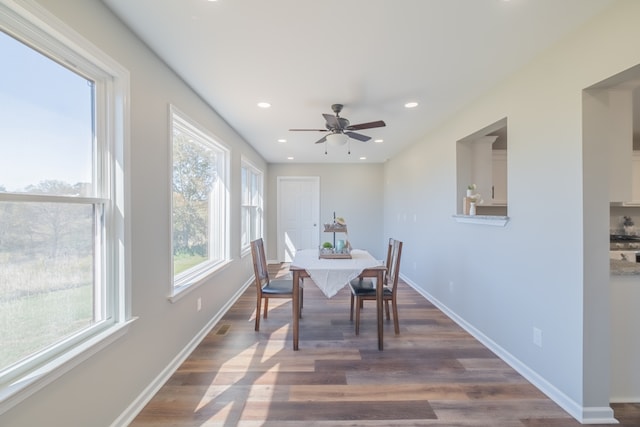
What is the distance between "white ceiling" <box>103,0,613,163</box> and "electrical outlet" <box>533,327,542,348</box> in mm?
2009

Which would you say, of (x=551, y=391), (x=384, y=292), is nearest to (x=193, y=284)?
(x=384, y=292)

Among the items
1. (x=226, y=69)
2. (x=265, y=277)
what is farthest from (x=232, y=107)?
(x=265, y=277)

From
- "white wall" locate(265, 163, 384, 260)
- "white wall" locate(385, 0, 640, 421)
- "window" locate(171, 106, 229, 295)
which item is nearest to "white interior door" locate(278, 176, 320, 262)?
"white wall" locate(265, 163, 384, 260)

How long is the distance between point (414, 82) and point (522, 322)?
216 centimetres

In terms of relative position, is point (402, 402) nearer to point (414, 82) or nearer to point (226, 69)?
point (414, 82)

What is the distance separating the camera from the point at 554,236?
1899mm

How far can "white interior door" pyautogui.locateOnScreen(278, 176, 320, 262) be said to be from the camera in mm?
6664

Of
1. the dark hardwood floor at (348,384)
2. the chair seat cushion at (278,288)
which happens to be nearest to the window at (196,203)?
the chair seat cushion at (278,288)

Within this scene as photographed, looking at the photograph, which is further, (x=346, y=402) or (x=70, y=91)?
(x=346, y=402)

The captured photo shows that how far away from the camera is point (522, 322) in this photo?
2.18 m

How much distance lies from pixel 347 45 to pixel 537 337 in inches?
98.3

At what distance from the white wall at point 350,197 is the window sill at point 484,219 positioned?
346 centimetres

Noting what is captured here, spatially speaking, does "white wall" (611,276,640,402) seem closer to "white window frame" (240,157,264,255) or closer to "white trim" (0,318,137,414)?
"white trim" (0,318,137,414)

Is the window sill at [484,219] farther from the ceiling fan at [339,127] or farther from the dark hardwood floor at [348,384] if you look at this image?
the ceiling fan at [339,127]
